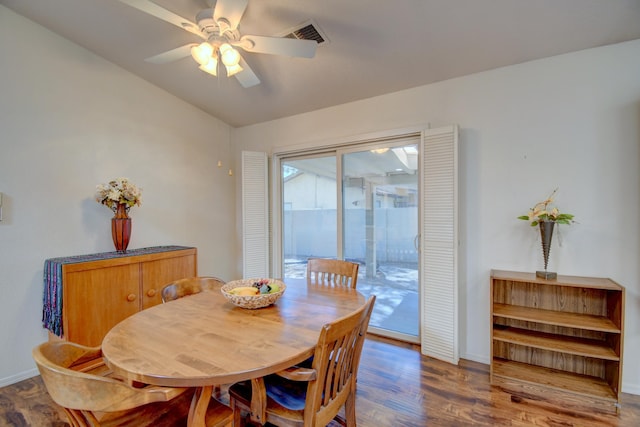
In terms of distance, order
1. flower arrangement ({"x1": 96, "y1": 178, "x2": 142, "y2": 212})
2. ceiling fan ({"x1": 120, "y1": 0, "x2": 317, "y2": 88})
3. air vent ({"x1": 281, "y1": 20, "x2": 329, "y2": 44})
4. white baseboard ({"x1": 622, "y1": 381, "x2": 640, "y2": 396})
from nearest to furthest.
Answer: ceiling fan ({"x1": 120, "y1": 0, "x2": 317, "y2": 88})
white baseboard ({"x1": 622, "y1": 381, "x2": 640, "y2": 396})
air vent ({"x1": 281, "y1": 20, "x2": 329, "y2": 44})
flower arrangement ({"x1": 96, "y1": 178, "x2": 142, "y2": 212})

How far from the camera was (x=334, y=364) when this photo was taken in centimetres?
130

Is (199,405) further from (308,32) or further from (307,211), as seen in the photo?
(307,211)

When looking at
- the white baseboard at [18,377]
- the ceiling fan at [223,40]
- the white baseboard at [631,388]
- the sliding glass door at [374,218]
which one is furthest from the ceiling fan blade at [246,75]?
the white baseboard at [631,388]

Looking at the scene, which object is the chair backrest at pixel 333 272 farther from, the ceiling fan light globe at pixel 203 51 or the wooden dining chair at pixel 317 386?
the ceiling fan light globe at pixel 203 51

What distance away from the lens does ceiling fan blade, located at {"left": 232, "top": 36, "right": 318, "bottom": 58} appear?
1870 millimetres

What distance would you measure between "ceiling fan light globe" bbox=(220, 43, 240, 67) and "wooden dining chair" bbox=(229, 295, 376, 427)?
1779mm

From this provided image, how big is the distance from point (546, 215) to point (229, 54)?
261 centimetres

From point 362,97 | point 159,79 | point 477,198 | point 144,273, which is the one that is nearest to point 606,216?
point 477,198

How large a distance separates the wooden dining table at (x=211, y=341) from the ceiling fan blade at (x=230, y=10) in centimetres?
176

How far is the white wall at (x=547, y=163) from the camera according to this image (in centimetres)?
215

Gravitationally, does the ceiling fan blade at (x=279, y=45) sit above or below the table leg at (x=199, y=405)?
above

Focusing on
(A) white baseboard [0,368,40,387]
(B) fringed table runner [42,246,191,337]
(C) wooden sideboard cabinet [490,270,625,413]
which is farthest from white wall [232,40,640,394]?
(A) white baseboard [0,368,40,387]

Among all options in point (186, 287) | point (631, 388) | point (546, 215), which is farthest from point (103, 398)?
point (631, 388)

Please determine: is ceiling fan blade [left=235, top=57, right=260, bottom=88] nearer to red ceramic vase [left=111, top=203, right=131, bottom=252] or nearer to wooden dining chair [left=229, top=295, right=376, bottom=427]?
red ceramic vase [left=111, top=203, right=131, bottom=252]
